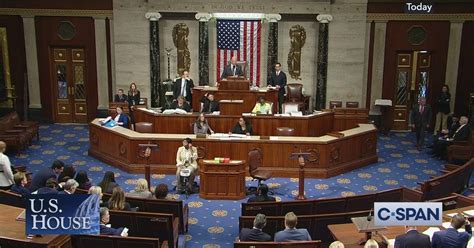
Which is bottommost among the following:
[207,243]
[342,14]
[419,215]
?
[207,243]

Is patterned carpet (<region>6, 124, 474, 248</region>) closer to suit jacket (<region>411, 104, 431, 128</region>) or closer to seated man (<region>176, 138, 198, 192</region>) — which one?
seated man (<region>176, 138, 198, 192</region>)

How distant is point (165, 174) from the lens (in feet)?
43.4

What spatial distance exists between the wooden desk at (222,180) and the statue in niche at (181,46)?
25.3 ft

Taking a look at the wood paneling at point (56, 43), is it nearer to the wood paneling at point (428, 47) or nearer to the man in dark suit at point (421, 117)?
the wood paneling at point (428, 47)

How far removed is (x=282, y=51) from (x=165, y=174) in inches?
284

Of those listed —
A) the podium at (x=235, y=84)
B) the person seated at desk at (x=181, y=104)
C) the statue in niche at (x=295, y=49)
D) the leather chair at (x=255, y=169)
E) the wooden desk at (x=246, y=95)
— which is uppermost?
the statue in niche at (x=295, y=49)

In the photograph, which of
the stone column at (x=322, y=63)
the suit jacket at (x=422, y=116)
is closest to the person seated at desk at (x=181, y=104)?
the stone column at (x=322, y=63)

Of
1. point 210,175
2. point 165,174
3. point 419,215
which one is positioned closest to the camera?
point 419,215

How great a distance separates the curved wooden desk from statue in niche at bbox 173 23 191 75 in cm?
524

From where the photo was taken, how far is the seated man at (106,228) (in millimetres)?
7336

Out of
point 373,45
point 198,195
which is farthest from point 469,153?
point 198,195

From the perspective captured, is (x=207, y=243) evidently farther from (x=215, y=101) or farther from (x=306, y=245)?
(x=215, y=101)

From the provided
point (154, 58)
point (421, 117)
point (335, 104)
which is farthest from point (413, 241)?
point (154, 58)

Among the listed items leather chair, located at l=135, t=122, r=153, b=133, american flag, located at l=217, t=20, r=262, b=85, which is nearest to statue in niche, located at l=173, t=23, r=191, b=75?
american flag, located at l=217, t=20, r=262, b=85
